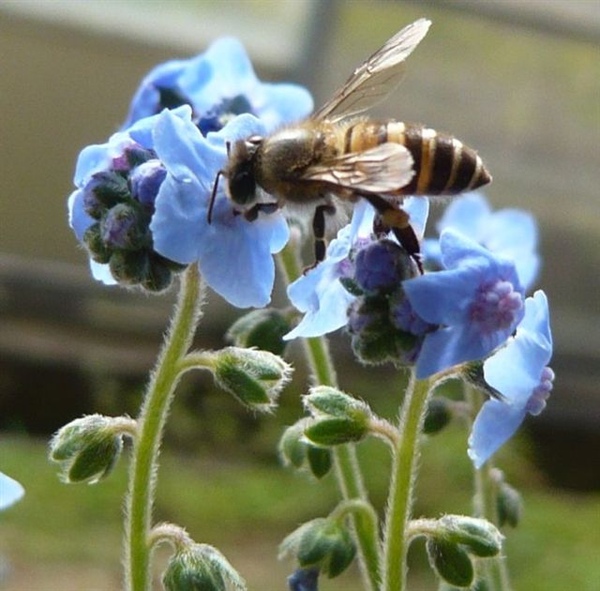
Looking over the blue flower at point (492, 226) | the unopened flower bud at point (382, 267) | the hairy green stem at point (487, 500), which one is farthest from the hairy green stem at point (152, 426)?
the blue flower at point (492, 226)

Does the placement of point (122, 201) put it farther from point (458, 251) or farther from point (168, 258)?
point (458, 251)

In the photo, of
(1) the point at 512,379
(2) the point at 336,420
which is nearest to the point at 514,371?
(1) the point at 512,379

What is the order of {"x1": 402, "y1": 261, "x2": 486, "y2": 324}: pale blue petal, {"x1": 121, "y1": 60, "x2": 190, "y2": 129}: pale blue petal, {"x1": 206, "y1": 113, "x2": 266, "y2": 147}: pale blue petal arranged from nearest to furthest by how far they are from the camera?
{"x1": 402, "y1": 261, "x2": 486, "y2": 324}: pale blue petal
{"x1": 206, "y1": 113, "x2": 266, "y2": 147}: pale blue petal
{"x1": 121, "y1": 60, "x2": 190, "y2": 129}: pale blue petal

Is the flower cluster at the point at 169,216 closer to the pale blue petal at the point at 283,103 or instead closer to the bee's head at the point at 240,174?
the bee's head at the point at 240,174

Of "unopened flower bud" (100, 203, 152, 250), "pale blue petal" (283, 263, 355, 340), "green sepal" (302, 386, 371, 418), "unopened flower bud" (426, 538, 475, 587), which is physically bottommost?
"unopened flower bud" (426, 538, 475, 587)

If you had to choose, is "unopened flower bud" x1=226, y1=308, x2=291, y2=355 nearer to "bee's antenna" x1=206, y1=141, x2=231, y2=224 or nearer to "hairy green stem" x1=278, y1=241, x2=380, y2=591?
"hairy green stem" x1=278, y1=241, x2=380, y2=591

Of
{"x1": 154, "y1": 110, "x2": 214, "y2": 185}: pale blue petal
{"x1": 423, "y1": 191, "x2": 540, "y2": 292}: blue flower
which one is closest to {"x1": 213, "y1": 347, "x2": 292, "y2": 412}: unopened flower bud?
{"x1": 154, "y1": 110, "x2": 214, "y2": 185}: pale blue petal

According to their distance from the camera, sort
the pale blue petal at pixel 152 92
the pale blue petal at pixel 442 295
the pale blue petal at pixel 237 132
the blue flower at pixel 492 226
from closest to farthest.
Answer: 1. the pale blue petal at pixel 442 295
2. the pale blue petal at pixel 237 132
3. the pale blue petal at pixel 152 92
4. the blue flower at pixel 492 226
